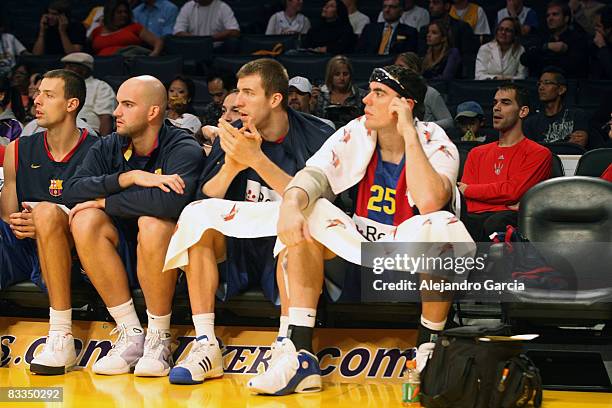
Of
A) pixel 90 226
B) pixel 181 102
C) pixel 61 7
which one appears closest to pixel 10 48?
pixel 61 7

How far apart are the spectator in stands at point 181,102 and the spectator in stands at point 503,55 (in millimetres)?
3001

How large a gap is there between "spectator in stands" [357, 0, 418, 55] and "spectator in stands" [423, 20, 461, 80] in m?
0.49

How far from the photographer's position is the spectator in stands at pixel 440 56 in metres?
9.95

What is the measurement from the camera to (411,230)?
15.4 feet

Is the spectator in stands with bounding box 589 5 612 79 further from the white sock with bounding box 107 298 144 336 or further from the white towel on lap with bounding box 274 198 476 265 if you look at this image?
the white sock with bounding box 107 298 144 336

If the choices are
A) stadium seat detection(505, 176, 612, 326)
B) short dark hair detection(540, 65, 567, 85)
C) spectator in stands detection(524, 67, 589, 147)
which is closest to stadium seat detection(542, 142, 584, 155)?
spectator in stands detection(524, 67, 589, 147)

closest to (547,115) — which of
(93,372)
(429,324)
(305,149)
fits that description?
(305,149)

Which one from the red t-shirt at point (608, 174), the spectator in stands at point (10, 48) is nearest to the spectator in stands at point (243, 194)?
the red t-shirt at point (608, 174)

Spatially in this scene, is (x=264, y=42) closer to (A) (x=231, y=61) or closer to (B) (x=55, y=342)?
(A) (x=231, y=61)

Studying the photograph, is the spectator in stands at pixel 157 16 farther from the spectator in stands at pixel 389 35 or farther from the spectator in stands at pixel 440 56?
the spectator in stands at pixel 440 56

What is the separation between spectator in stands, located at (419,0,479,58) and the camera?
10516mm

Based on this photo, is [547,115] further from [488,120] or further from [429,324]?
[429,324]

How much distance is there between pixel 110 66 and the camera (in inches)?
422

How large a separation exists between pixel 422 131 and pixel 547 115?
3577 millimetres
